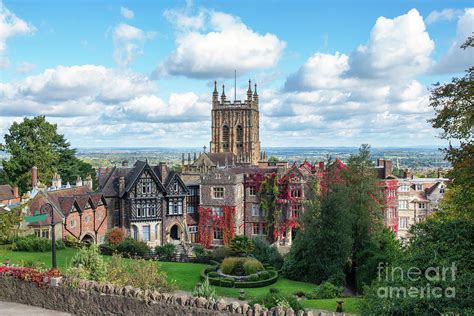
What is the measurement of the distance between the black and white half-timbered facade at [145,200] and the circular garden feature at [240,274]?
51.7ft

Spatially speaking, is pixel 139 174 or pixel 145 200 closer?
pixel 139 174

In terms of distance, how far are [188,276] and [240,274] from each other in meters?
3.47

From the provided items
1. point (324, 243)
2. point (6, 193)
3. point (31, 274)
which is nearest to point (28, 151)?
point (6, 193)

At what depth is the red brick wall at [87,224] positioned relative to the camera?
123ft

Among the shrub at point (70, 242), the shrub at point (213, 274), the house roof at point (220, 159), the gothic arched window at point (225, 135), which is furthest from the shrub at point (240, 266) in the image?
the gothic arched window at point (225, 135)

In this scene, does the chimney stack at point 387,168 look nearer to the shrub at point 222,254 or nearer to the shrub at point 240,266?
the shrub at point 222,254

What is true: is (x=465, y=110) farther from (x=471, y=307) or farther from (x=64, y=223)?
(x=64, y=223)

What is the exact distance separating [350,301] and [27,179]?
45.1 metres

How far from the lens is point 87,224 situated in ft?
131

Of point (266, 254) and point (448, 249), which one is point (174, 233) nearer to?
point (266, 254)

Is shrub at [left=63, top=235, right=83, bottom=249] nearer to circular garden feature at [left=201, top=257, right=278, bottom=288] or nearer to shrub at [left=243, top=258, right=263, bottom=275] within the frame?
circular garden feature at [left=201, top=257, right=278, bottom=288]

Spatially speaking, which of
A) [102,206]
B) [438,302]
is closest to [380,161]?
[102,206]

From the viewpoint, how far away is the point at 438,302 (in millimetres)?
10305

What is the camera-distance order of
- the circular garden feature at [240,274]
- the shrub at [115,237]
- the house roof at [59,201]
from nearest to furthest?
the circular garden feature at [240,274] → the house roof at [59,201] → the shrub at [115,237]
